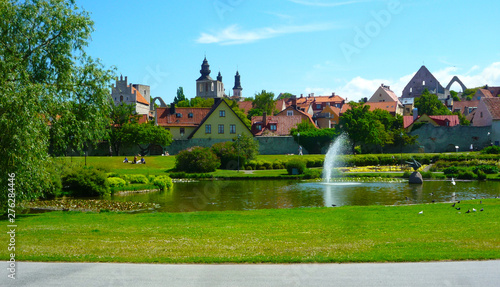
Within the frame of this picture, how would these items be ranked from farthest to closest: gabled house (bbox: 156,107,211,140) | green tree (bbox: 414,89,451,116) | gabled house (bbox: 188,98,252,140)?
green tree (bbox: 414,89,451,116), gabled house (bbox: 156,107,211,140), gabled house (bbox: 188,98,252,140)

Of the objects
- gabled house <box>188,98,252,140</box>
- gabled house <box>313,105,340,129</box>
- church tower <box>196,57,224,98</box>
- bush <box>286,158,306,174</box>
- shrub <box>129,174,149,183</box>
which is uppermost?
church tower <box>196,57,224,98</box>

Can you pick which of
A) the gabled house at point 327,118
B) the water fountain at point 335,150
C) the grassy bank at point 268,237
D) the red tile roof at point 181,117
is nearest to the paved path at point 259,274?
the grassy bank at point 268,237

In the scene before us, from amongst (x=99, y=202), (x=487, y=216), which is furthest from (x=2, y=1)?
(x=487, y=216)

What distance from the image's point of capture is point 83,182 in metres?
28.2

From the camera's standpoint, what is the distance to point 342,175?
41.7 metres

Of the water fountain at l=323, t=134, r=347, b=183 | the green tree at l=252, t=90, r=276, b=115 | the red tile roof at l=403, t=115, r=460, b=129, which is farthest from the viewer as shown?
the green tree at l=252, t=90, r=276, b=115

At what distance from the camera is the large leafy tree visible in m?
15.8

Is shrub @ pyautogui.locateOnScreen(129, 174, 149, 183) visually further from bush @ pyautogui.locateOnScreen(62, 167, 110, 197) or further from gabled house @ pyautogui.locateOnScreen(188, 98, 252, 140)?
gabled house @ pyautogui.locateOnScreen(188, 98, 252, 140)

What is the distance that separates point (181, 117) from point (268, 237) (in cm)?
6136

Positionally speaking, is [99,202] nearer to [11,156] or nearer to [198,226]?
[11,156]

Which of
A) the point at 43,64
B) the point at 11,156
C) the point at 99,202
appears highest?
the point at 43,64

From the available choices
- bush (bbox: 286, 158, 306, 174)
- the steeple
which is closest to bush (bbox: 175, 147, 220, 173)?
bush (bbox: 286, 158, 306, 174)

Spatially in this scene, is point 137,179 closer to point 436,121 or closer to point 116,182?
point 116,182

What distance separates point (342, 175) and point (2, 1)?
3076 centimetres
